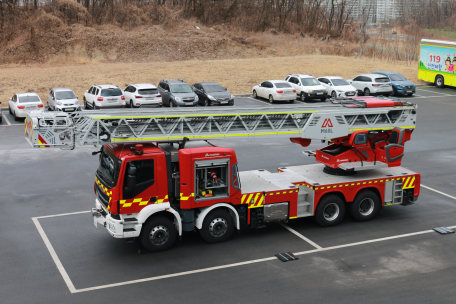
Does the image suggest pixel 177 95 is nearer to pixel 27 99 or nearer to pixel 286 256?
pixel 27 99

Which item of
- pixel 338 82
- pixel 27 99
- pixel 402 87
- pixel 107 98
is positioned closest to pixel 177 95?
pixel 107 98

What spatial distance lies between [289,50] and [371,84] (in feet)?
80.6

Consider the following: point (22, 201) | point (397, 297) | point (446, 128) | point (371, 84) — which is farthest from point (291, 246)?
point (371, 84)

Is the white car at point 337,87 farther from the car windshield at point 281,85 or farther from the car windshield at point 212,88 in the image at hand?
the car windshield at point 212,88

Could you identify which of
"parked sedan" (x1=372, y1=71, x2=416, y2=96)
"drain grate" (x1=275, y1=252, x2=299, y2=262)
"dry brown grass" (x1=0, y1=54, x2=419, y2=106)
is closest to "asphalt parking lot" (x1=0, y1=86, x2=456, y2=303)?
"drain grate" (x1=275, y1=252, x2=299, y2=262)

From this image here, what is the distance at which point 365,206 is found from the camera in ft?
43.6

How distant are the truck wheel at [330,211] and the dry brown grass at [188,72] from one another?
2455 centimetres

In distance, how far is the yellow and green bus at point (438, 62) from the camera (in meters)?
37.3

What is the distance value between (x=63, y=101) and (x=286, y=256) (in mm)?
20790

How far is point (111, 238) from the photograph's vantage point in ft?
40.0

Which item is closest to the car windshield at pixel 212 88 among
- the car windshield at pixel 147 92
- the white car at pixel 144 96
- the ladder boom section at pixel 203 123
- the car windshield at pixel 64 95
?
the white car at pixel 144 96

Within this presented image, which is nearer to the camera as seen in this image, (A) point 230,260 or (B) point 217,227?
(A) point 230,260

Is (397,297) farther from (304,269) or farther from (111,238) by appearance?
(111,238)

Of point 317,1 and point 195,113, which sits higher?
point 317,1
